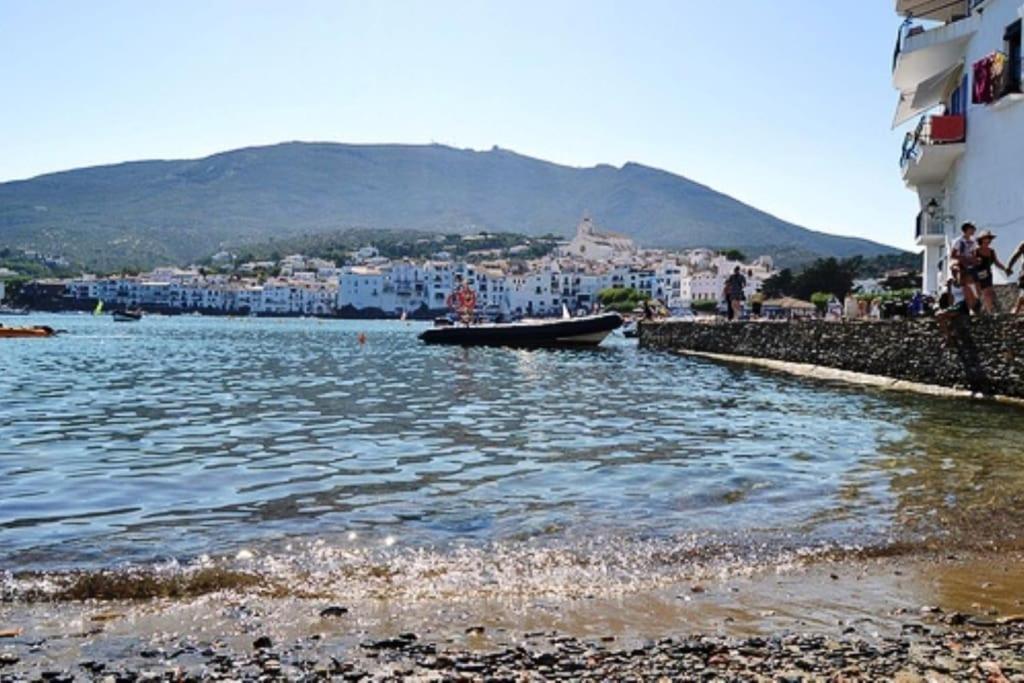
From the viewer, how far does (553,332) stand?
148ft

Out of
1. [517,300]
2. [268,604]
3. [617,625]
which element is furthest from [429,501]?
[517,300]

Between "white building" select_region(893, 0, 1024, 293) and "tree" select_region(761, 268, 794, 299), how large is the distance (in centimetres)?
4621

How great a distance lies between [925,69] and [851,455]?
23.4 m

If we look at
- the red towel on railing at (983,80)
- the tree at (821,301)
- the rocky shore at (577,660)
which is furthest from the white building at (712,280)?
the rocky shore at (577,660)

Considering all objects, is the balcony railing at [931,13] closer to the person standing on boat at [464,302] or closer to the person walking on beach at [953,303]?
the person walking on beach at [953,303]

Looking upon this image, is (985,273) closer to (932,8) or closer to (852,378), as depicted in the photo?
(852,378)

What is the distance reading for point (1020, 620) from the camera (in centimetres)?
507

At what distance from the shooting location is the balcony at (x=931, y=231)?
31.9m

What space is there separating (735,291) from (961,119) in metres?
10.2

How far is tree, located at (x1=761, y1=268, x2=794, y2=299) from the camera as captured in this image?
81.0 meters

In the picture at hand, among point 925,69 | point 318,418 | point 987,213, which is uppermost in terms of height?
point 925,69

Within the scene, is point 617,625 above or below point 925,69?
below


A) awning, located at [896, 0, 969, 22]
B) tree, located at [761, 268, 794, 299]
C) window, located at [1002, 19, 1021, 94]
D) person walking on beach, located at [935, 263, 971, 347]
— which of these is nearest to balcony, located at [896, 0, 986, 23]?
awning, located at [896, 0, 969, 22]

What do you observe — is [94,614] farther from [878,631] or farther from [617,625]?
[878,631]
